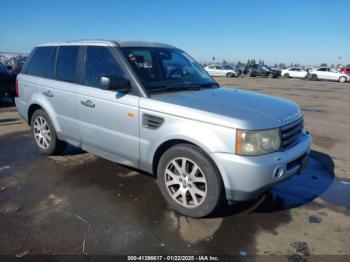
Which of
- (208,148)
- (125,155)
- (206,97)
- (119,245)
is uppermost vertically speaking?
(206,97)

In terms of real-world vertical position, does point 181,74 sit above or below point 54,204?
above

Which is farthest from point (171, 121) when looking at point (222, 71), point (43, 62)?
point (222, 71)

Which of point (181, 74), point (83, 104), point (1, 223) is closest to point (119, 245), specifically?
point (1, 223)

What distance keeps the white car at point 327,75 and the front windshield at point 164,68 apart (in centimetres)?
3607

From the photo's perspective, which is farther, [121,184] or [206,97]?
[121,184]

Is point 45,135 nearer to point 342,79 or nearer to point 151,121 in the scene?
point 151,121

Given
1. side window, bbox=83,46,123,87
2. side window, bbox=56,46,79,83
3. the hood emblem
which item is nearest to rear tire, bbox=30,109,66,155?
side window, bbox=56,46,79,83

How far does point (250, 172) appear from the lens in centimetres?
312

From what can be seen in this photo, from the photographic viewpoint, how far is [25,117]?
594 cm

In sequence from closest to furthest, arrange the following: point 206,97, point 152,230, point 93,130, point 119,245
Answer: point 119,245
point 152,230
point 206,97
point 93,130

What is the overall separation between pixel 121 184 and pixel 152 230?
129cm

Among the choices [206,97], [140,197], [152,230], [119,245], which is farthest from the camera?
[140,197]

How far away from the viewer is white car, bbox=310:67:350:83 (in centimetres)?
3571

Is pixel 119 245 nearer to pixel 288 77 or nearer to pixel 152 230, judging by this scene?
pixel 152 230
